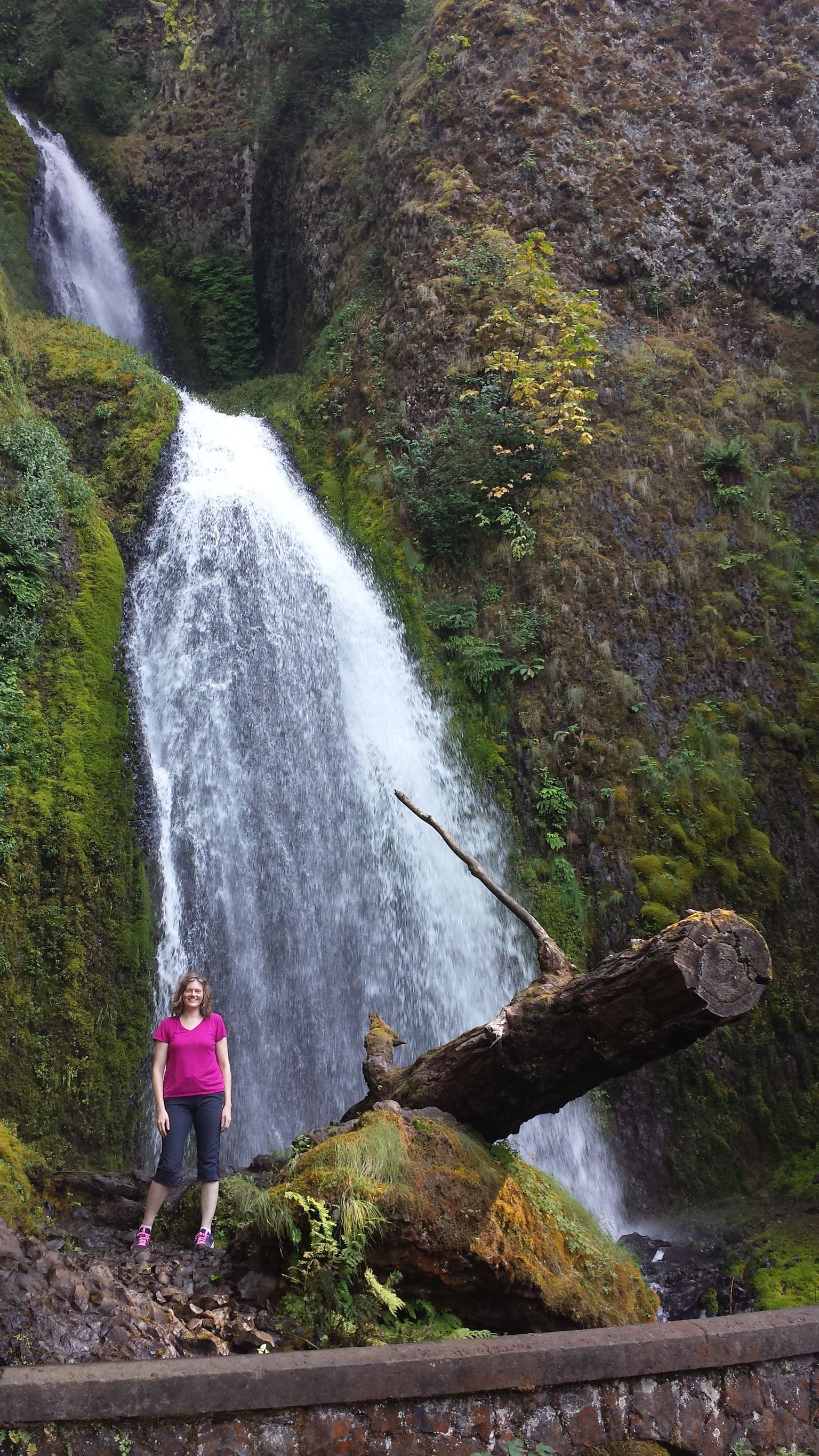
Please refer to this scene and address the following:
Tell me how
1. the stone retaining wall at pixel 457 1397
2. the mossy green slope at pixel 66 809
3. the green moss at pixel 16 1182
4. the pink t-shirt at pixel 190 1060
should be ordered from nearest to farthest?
1. the stone retaining wall at pixel 457 1397
2. the pink t-shirt at pixel 190 1060
3. the green moss at pixel 16 1182
4. the mossy green slope at pixel 66 809

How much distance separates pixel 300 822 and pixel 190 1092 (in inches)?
174

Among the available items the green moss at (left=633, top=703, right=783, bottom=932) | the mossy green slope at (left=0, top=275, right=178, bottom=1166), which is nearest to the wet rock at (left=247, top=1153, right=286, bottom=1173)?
the mossy green slope at (left=0, top=275, right=178, bottom=1166)

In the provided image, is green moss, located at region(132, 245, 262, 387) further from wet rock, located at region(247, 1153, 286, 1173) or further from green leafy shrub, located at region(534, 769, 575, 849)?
wet rock, located at region(247, 1153, 286, 1173)

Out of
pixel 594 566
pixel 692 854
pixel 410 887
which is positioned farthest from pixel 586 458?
pixel 410 887

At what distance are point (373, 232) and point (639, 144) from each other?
4.28 m

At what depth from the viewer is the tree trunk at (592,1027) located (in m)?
3.84

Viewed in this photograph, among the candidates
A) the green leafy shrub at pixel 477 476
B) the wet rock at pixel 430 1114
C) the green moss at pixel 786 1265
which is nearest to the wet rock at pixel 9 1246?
the wet rock at pixel 430 1114

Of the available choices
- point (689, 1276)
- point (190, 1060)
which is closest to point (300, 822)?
point (190, 1060)

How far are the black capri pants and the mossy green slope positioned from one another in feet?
8.04

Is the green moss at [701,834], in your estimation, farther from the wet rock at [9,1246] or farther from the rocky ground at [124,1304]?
the wet rock at [9,1246]

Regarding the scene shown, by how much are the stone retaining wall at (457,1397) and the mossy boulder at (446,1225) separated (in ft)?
3.20

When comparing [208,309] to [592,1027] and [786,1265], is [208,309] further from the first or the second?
[786,1265]

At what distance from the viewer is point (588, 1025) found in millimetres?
4273

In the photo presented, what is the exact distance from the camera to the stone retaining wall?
2678 mm
